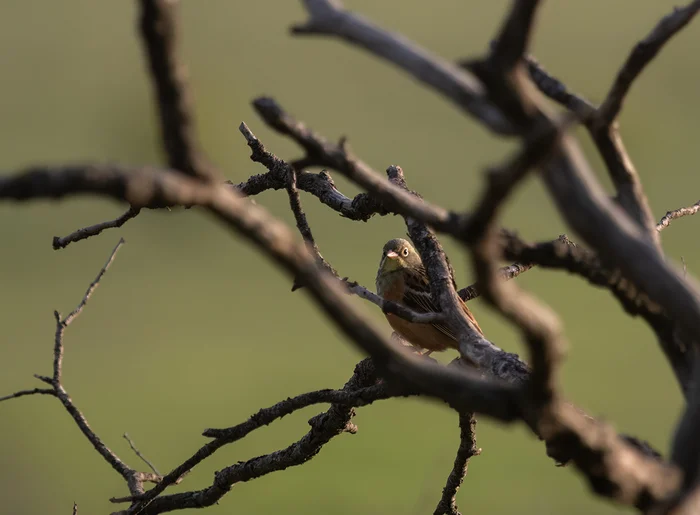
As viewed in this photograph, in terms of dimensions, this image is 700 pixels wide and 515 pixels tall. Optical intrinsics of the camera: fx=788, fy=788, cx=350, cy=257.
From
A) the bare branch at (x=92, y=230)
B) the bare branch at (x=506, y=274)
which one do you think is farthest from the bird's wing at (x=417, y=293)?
the bare branch at (x=92, y=230)

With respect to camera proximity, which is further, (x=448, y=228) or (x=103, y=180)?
(x=448, y=228)

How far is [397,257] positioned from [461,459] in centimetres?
193

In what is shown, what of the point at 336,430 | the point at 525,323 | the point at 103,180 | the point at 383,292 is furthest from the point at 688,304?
the point at 383,292

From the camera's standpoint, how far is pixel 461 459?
2.08 metres

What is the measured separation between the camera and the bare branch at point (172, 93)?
2.43 feet

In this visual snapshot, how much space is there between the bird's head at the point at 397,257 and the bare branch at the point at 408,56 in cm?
286

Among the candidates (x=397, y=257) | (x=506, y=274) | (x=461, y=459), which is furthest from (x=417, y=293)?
(x=461, y=459)

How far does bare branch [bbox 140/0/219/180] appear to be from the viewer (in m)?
0.74

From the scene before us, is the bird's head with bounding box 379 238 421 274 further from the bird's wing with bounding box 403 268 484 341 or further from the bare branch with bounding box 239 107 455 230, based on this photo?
the bare branch with bounding box 239 107 455 230

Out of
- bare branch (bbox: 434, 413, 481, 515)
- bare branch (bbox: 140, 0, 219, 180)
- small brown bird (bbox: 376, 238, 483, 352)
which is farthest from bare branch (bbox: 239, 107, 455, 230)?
small brown bird (bbox: 376, 238, 483, 352)

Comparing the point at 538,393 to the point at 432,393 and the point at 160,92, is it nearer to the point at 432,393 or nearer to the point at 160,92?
the point at 432,393

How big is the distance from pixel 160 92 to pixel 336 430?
4.50 ft

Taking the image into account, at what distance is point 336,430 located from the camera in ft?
6.55

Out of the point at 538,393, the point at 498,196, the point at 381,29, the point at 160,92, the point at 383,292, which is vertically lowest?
the point at 538,393
